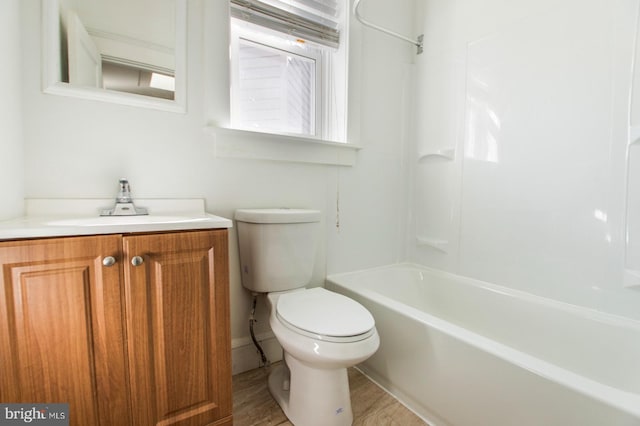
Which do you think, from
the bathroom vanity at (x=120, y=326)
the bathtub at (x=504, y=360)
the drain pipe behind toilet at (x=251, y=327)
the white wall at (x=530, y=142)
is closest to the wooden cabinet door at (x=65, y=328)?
the bathroom vanity at (x=120, y=326)

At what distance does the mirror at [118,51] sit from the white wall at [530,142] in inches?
58.2

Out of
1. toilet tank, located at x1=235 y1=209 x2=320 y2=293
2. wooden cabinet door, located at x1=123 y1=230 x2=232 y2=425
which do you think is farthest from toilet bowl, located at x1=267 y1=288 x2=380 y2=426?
wooden cabinet door, located at x1=123 y1=230 x2=232 y2=425

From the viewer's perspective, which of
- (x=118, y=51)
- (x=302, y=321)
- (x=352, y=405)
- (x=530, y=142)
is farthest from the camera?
(x=530, y=142)

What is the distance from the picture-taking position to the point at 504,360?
95cm

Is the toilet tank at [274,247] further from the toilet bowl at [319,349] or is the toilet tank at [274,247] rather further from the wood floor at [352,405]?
the wood floor at [352,405]

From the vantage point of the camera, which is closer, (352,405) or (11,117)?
(11,117)

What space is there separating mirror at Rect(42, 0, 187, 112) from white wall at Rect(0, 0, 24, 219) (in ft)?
0.26

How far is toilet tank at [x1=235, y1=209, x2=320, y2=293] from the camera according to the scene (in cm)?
131

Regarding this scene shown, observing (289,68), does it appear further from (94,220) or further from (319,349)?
(319,349)

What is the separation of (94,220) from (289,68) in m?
1.27

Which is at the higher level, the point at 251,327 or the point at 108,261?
the point at 108,261

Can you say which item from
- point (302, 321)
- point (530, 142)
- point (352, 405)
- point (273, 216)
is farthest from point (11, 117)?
point (530, 142)

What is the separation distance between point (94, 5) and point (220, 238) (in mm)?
1056

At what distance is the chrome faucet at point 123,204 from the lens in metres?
1.14
